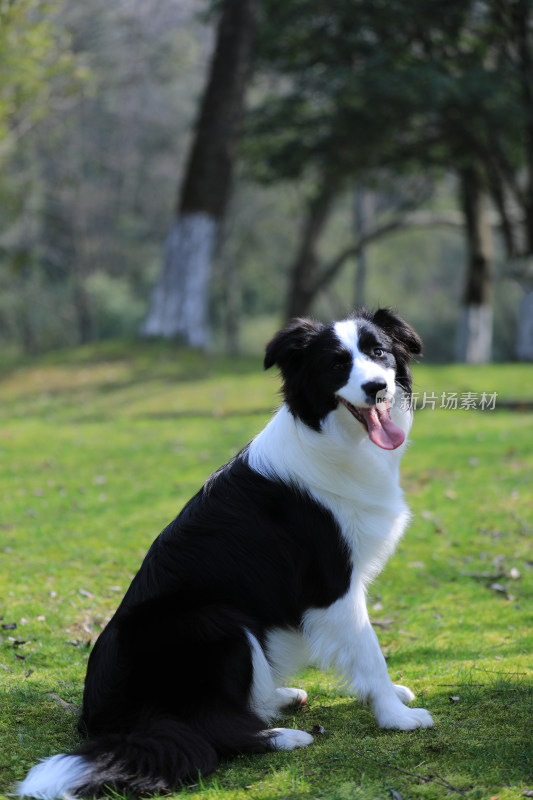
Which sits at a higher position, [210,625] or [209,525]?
[209,525]

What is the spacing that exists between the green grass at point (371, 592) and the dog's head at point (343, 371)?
11.6 inches

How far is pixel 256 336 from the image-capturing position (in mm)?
41594

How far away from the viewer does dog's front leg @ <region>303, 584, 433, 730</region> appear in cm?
400

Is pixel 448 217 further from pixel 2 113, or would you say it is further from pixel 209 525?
pixel 209 525

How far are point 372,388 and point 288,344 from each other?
54cm

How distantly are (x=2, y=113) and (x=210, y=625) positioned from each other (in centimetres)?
1128

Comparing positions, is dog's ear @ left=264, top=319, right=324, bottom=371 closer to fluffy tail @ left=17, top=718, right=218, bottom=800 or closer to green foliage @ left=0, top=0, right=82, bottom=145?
fluffy tail @ left=17, top=718, right=218, bottom=800

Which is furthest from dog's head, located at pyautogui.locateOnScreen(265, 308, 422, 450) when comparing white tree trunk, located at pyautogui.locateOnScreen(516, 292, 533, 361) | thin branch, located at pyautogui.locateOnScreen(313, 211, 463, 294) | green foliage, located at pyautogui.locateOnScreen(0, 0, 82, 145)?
thin branch, located at pyautogui.locateOnScreen(313, 211, 463, 294)

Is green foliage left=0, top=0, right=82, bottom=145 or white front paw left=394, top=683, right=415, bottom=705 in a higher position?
green foliage left=0, top=0, right=82, bottom=145

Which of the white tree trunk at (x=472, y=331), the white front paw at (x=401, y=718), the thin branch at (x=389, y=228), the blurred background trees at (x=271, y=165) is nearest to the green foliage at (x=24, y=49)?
the blurred background trees at (x=271, y=165)

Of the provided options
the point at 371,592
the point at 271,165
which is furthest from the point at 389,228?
the point at 371,592

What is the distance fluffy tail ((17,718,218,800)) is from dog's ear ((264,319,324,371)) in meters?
1.82

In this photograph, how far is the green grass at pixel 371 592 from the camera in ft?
12.1

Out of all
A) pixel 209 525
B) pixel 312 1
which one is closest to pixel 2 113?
pixel 312 1
